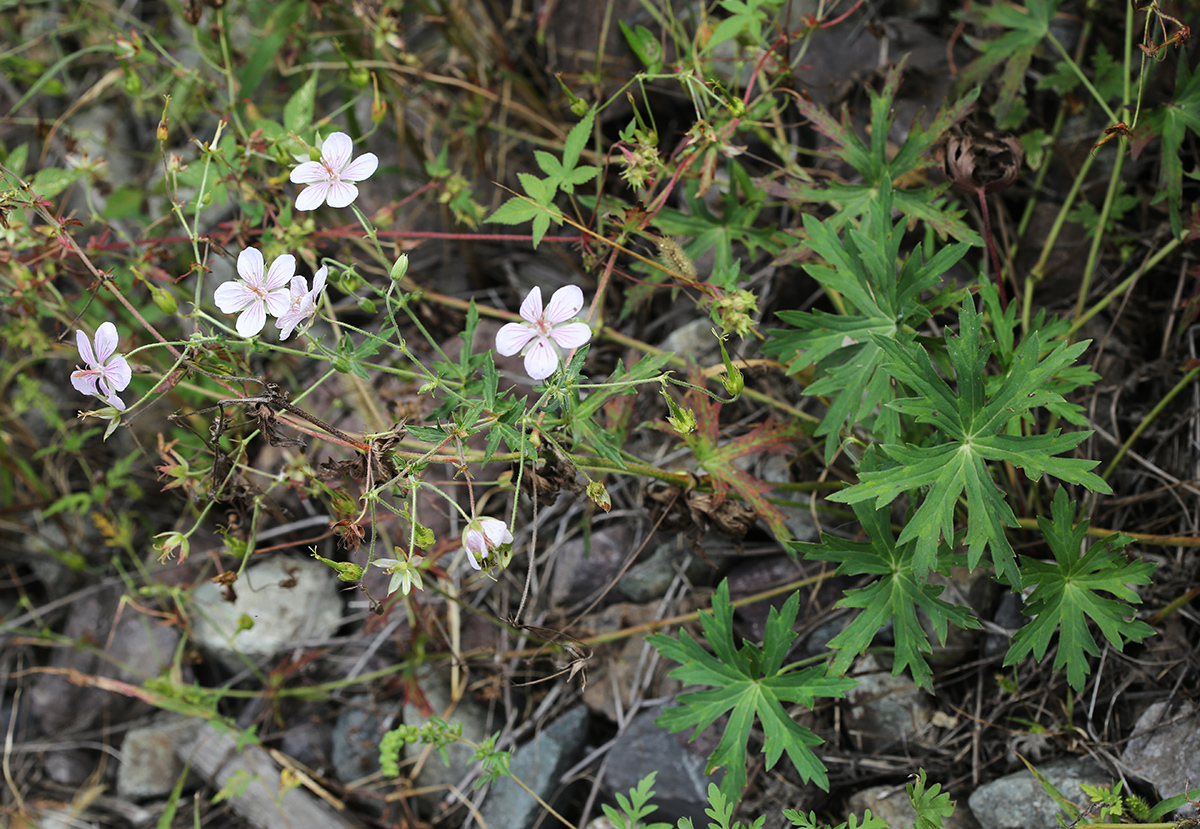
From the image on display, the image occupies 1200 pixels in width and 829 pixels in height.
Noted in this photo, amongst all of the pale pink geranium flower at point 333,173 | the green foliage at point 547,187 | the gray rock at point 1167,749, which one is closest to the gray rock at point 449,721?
the green foliage at point 547,187

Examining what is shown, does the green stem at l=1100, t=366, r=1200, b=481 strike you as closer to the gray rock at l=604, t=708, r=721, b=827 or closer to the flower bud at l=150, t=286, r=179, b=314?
the gray rock at l=604, t=708, r=721, b=827

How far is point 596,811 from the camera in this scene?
2473mm

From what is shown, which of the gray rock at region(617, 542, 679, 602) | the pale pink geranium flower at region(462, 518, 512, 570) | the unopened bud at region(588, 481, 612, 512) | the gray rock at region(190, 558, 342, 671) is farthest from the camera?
the gray rock at region(190, 558, 342, 671)

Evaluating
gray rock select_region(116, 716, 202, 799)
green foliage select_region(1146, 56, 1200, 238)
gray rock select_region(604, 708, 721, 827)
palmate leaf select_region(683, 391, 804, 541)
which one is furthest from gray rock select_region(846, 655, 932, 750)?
gray rock select_region(116, 716, 202, 799)

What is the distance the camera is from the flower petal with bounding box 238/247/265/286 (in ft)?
5.68

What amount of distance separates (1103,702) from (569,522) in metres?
1.66

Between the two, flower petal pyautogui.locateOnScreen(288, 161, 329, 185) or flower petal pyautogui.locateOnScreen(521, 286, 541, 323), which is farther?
flower petal pyautogui.locateOnScreen(288, 161, 329, 185)

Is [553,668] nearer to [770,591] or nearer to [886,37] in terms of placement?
[770,591]

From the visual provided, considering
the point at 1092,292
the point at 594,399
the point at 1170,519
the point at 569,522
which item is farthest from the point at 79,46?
the point at 1170,519

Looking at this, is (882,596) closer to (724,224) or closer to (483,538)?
(483,538)

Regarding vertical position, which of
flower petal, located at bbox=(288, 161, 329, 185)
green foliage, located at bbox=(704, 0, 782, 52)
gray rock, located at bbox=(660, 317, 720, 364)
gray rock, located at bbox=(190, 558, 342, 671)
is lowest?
gray rock, located at bbox=(190, 558, 342, 671)

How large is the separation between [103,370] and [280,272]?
425mm

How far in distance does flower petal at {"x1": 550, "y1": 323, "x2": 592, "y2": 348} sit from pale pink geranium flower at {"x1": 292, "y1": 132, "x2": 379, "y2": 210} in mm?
537

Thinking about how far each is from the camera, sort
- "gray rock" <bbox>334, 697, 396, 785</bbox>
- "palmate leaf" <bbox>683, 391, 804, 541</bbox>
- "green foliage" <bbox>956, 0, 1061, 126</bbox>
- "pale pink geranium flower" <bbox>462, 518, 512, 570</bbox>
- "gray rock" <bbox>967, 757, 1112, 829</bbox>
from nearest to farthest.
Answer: "pale pink geranium flower" <bbox>462, 518, 512, 570</bbox>, "gray rock" <bbox>967, 757, 1112, 829</bbox>, "palmate leaf" <bbox>683, 391, 804, 541</bbox>, "green foliage" <bbox>956, 0, 1061, 126</bbox>, "gray rock" <bbox>334, 697, 396, 785</bbox>
